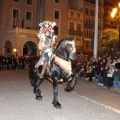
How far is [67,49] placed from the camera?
10.0 m

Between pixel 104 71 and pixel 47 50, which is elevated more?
pixel 47 50

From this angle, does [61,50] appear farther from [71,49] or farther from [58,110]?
[58,110]

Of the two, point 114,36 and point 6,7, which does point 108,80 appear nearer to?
point 114,36

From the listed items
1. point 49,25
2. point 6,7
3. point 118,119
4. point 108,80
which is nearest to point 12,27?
point 6,7

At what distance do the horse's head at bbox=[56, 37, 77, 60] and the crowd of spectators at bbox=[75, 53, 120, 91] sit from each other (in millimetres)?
5474

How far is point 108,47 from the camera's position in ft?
128

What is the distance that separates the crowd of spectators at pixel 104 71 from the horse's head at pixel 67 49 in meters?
5.47

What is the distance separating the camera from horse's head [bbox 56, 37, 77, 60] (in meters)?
9.89

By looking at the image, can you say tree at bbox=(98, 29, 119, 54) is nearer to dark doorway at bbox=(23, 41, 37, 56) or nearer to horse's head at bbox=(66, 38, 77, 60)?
dark doorway at bbox=(23, 41, 37, 56)

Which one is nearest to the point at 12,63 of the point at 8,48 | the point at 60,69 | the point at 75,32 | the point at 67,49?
the point at 8,48

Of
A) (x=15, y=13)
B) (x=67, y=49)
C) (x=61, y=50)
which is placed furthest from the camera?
(x=15, y=13)

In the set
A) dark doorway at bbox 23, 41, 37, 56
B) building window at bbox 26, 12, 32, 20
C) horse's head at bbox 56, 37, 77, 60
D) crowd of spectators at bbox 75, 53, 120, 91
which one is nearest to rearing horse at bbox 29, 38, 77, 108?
horse's head at bbox 56, 37, 77, 60

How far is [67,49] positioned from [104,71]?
7095 millimetres

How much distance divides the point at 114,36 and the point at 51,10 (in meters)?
14.7
